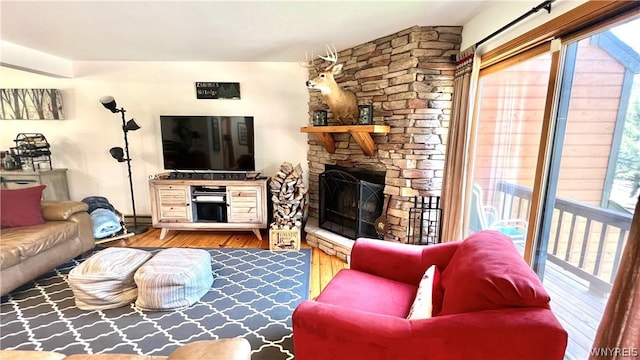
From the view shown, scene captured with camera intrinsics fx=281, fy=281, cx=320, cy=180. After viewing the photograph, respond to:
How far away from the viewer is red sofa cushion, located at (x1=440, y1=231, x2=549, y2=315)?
3.36ft

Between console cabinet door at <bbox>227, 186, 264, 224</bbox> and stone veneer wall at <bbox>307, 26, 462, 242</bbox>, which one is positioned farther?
console cabinet door at <bbox>227, 186, 264, 224</bbox>

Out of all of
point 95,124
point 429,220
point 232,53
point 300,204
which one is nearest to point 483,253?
point 429,220

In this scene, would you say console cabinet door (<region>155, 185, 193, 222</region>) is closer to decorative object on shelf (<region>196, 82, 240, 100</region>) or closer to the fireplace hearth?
decorative object on shelf (<region>196, 82, 240, 100</region>)

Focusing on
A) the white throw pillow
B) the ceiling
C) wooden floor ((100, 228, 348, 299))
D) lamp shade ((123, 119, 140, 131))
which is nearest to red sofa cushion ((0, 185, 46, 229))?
wooden floor ((100, 228, 348, 299))

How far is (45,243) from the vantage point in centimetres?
240

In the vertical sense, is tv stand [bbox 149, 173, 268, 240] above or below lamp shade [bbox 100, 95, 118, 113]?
below

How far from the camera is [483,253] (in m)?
1.30

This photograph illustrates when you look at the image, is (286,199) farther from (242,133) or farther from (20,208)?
(20,208)

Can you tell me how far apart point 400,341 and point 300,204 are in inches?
97.3

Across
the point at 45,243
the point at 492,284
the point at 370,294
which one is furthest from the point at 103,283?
the point at 492,284

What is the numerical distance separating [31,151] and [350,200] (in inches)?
163

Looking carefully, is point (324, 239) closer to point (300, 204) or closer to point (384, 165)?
point (300, 204)

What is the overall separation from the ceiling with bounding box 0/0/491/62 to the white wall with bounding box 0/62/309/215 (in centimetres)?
41

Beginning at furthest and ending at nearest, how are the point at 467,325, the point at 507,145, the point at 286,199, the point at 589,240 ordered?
1. the point at 286,199
2. the point at 507,145
3. the point at 589,240
4. the point at 467,325
